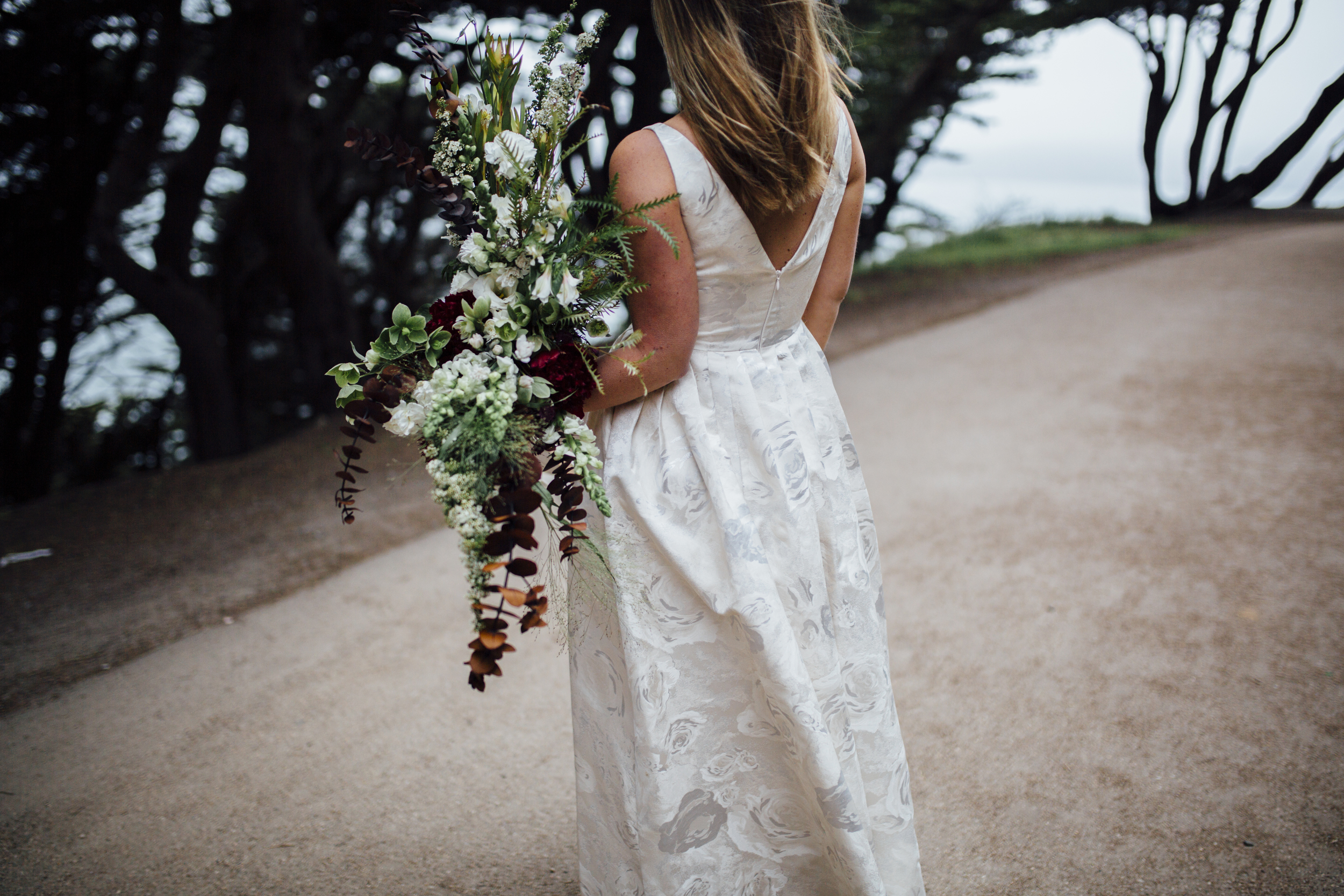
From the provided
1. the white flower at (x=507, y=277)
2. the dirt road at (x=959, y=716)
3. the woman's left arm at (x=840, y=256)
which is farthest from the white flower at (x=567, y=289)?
the dirt road at (x=959, y=716)

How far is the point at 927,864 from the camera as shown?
221 cm

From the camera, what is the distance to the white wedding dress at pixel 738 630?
5.13 feet

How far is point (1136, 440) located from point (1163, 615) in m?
2.16

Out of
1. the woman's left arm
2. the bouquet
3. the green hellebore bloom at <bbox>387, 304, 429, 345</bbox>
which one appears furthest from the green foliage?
the green hellebore bloom at <bbox>387, 304, 429, 345</bbox>

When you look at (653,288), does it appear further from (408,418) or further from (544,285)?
(408,418)

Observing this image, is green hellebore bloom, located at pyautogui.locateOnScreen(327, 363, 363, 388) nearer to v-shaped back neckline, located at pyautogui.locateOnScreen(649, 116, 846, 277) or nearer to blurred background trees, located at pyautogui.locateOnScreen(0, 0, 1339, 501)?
v-shaped back neckline, located at pyautogui.locateOnScreen(649, 116, 846, 277)

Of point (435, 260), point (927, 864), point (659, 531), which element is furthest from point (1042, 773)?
point (435, 260)

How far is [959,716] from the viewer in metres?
2.79

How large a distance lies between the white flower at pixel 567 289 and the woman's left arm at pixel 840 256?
2.17 ft

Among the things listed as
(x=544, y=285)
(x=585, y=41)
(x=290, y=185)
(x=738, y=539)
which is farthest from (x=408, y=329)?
(x=290, y=185)

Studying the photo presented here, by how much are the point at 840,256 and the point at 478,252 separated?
0.90 meters

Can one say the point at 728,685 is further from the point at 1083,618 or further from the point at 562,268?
the point at 1083,618

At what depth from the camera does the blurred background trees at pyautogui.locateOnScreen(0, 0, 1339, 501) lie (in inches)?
269

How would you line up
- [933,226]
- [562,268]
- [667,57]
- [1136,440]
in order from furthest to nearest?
[933,226]
[1136,440]
[667,57]
[562,268]
